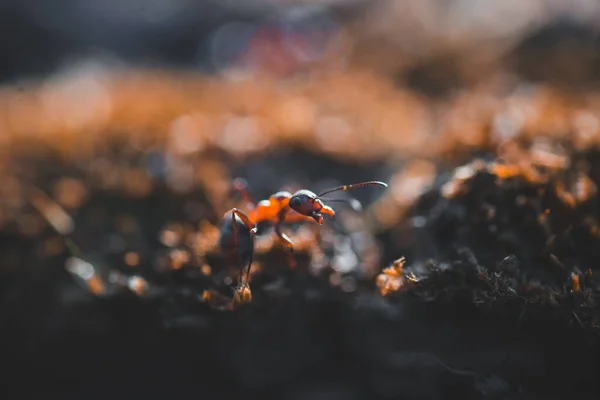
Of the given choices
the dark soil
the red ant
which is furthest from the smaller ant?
the dark soil

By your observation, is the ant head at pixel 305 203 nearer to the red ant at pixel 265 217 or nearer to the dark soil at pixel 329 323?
the red ant at pixel 265 217

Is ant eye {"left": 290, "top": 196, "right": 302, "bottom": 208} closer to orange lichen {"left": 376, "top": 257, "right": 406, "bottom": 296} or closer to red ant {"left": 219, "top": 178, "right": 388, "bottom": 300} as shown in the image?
red ant {"left": 219, "top": 178, "right": 388, "bottom": 300}

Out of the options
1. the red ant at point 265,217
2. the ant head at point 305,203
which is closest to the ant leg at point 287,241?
the red ant at point 265,217

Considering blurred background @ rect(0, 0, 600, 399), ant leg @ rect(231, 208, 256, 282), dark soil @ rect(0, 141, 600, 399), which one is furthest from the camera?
blurred background @ rect(0, 0, 600, 399)

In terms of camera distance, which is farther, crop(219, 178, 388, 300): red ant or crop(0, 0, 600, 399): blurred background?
crop(0, 0, 600, 399): blurred background

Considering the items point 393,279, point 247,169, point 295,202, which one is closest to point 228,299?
point 295,202

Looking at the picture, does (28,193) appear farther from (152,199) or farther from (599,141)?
(599,141)
